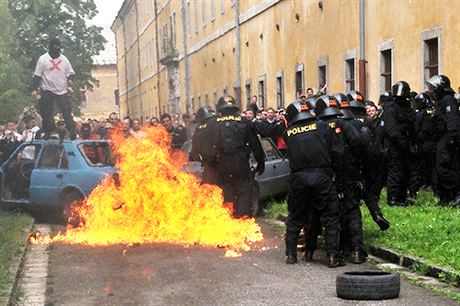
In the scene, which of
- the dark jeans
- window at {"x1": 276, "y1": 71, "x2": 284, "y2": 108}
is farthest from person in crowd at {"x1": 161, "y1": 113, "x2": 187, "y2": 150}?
window at {"x1": 276, "y1": 71, "x2": 284, "y2": 108}

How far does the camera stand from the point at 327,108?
32.3 ft

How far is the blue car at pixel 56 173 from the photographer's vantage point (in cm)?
1358

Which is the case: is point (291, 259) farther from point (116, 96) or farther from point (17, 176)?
point (116, 96)

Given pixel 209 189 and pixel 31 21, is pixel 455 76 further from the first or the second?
pixel 31 21

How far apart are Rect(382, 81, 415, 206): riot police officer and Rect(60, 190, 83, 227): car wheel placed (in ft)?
16.9

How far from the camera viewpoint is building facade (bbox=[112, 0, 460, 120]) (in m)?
17.5

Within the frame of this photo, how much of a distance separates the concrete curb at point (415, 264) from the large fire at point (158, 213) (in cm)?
207

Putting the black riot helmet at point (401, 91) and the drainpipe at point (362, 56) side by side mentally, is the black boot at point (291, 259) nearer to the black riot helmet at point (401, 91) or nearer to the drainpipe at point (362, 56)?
the black riot helmet at point (401, 91)

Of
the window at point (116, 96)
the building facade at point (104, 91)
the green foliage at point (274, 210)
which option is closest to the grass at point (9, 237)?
the green foliage at point (274, 210)

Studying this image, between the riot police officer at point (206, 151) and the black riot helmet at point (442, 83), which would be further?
the black riot helmet at point (442, 83)

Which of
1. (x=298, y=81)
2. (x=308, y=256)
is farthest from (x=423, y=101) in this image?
(x=298, y=81)

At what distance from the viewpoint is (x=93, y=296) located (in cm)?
808

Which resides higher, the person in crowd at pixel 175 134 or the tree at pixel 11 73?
the tree at pixel 11 73

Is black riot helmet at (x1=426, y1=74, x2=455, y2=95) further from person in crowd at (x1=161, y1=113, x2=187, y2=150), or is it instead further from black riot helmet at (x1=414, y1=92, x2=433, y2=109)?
person in crowd at (x1=161, y1=113, x2=187, y2=150)
